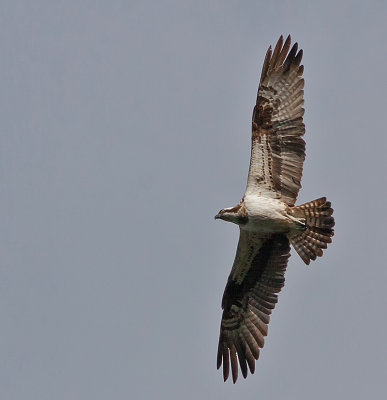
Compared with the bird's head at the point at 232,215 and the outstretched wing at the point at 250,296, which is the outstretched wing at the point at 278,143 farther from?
the outstretched wing at the point at 250,296

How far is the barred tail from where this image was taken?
1541cm

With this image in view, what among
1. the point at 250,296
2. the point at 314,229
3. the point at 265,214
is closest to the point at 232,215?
the point at 265,214

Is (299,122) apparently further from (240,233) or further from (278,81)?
(240,233)

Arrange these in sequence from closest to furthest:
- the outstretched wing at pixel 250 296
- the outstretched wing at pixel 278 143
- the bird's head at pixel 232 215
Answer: the bird's head at pixel 232 215 < the outstretched wing at pixel 278 143 < the outstretched wing at pixel 250 296

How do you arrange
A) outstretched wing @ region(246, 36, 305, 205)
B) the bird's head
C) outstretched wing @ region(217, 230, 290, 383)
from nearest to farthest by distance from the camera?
the bird's head, outstretched wing @ region(246, 36, 305, 205), outstretched wing @ region(217, 230, 290, 383)

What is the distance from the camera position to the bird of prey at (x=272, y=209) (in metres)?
15.5

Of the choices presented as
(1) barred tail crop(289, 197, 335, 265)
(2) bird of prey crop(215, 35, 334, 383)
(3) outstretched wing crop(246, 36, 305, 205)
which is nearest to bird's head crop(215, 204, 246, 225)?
(2) bird of prey crop(215, 35, 334, 383)

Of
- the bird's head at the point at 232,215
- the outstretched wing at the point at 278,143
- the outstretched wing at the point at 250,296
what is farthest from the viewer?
the outstretched wing at the point at 250,296

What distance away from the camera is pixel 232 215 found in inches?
604

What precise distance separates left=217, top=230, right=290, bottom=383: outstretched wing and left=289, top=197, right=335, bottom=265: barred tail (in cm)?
30

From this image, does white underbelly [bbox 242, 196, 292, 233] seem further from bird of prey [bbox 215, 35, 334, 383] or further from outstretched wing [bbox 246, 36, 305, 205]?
outstretched wing [bbox 246, 36, 305, 205]

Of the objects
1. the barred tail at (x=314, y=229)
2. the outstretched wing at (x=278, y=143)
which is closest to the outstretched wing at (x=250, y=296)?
the barred tail at (x=314, y=229)

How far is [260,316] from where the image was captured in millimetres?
16297

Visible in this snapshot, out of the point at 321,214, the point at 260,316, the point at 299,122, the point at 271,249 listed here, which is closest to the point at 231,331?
the point at 260,316
